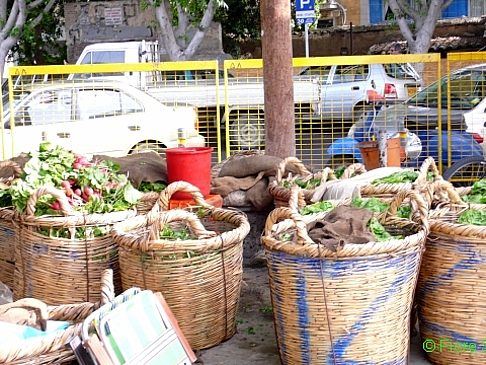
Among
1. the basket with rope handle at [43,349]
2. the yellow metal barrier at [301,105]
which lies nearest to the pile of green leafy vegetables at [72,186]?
the basket with rope handle at [43,349]

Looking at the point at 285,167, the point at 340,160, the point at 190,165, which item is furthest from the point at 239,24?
the point at 190,165

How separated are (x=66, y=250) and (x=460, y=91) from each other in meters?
6.50

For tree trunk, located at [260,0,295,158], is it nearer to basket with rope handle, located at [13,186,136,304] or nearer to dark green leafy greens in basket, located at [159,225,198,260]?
dark green leafy greens in basket, located at [159,225,198,260]

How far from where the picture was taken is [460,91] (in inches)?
386

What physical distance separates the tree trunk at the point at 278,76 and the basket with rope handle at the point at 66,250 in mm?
2460

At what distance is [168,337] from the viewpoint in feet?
10.8

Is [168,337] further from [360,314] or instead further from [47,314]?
[360,314]

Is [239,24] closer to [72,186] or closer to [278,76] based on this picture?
[278,76]

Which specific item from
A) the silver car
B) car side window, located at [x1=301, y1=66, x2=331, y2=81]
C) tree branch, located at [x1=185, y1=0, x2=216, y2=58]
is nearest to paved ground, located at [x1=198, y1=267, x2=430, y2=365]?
the silver car

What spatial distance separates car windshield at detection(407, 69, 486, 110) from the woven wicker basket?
18.5ft

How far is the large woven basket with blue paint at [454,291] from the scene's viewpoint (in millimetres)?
4008

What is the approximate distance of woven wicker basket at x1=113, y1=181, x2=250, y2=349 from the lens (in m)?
4.41

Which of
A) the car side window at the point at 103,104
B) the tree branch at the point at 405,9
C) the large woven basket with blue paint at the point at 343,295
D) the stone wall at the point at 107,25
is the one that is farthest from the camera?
the stone wall at the point at 107,25

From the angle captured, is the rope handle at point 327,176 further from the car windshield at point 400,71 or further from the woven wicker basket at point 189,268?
the car windshield at point 400,71
